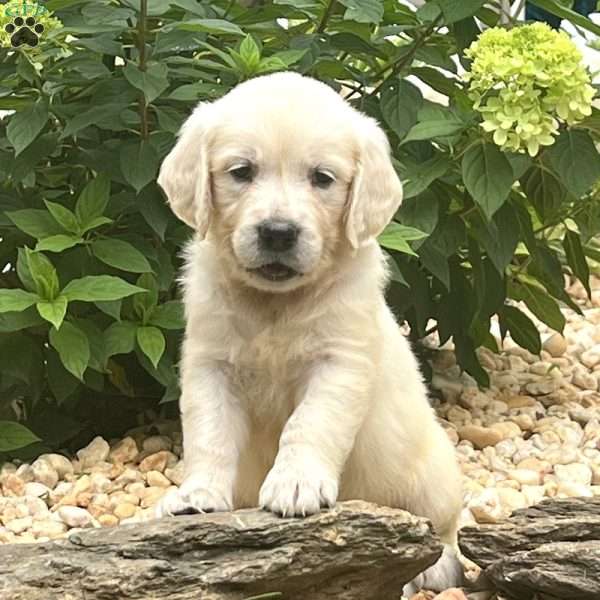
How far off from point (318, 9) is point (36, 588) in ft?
7.88

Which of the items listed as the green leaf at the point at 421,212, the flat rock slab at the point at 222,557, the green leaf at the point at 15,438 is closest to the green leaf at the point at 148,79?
the green leaf at the point at 421,212

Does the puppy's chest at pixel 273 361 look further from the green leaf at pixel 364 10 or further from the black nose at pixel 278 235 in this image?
the green leaf at pixel 364 10

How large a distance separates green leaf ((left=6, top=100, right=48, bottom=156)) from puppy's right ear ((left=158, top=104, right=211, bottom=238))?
0.79 meters

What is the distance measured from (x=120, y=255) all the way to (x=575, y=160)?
1.46 m

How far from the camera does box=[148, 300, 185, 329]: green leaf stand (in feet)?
13.8

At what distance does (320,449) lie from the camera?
3.00 meters

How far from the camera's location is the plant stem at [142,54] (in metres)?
3.94

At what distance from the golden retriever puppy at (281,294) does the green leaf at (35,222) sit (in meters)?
0.92

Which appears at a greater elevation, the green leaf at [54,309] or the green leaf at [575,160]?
the green leaf at [575,160]

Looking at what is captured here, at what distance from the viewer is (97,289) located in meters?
3.86

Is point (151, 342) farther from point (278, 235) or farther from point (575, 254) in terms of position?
point (575, 254)

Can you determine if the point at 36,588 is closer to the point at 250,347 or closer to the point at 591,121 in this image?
the point at 250,347

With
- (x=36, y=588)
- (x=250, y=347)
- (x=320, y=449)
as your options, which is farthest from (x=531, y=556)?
(x=36, y=588)

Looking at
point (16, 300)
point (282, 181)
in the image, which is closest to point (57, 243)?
point (16, 300)
